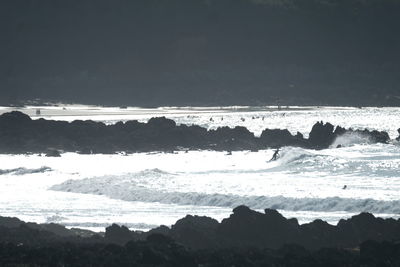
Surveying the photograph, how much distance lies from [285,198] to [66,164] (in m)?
15.2

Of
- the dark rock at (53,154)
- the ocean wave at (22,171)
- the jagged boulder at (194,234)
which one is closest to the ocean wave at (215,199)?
the ocean wave at (22,171)

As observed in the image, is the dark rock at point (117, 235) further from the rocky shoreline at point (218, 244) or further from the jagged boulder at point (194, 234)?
the jagged boulder at point (194, 234)

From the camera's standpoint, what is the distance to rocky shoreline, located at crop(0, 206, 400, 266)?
19328 millimetres

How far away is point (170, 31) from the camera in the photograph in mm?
122625

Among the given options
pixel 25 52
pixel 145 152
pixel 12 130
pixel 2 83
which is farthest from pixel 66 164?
pixel 25 52

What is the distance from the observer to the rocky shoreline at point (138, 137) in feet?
165

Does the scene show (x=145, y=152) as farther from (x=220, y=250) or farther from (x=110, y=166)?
(x=220, y=250)

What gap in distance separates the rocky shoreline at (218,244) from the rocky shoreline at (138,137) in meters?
25.5

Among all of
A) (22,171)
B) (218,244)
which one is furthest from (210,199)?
(22,171)

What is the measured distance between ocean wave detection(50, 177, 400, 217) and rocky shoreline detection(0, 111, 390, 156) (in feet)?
45.0

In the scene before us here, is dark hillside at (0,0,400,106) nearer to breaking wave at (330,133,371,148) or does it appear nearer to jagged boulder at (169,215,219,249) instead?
breaking wave at (330,133,371,148)

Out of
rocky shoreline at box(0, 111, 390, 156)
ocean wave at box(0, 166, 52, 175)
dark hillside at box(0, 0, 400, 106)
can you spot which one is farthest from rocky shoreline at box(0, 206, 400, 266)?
dark hillside at box(0, 0, 400, 106)

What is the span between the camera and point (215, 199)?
3072cm

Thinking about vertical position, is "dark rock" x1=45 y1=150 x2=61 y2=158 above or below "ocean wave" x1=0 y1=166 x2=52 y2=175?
above
